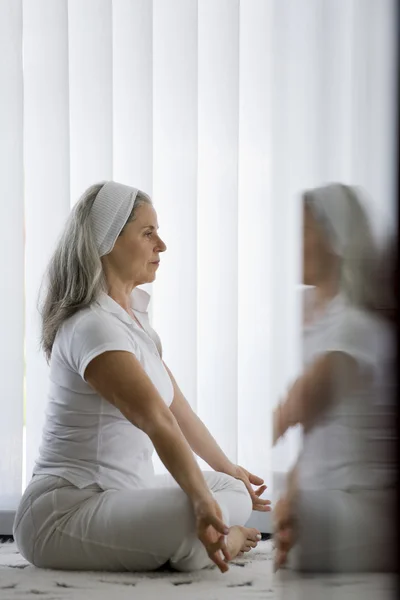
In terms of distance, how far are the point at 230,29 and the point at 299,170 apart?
5.21 ft

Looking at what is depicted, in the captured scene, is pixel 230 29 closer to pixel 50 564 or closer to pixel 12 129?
pixel 12 129

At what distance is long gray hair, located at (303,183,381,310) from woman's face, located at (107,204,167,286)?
1.35m

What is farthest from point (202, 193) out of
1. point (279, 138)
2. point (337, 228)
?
point (337, 228)

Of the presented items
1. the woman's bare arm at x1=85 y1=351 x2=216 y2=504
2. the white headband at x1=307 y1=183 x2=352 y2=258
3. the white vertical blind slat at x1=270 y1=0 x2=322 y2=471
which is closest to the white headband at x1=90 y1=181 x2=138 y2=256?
the woman's bare arm at x1=85 y1=351 x2=216 y2=504

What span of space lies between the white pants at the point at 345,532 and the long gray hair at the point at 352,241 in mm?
119

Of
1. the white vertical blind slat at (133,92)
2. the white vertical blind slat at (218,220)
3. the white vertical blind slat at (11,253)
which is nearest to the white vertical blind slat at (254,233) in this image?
the white vertical blind slat at (218,220)

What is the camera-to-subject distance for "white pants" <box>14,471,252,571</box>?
1.54 metres

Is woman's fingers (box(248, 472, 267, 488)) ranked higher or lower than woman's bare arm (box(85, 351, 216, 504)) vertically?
lower

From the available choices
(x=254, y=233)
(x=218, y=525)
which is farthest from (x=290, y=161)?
(x=254, y=233)

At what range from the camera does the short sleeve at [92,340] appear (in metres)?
1.61

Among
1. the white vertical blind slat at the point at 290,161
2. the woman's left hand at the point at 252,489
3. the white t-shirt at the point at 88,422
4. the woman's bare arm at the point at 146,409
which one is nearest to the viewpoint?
the white vertical blind slat at the point at 290,161

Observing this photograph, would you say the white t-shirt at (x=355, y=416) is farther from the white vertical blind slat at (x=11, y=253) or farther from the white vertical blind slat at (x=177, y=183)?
the white vertical blind slat at (x=11, y=253)

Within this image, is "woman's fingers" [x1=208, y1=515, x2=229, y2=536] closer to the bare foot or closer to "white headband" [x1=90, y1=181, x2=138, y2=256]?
the bare foot

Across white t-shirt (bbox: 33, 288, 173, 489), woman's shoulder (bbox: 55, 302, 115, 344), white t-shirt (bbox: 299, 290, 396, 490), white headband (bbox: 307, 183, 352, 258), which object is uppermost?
white headband (bbox: 307, 183, 352, 258)
